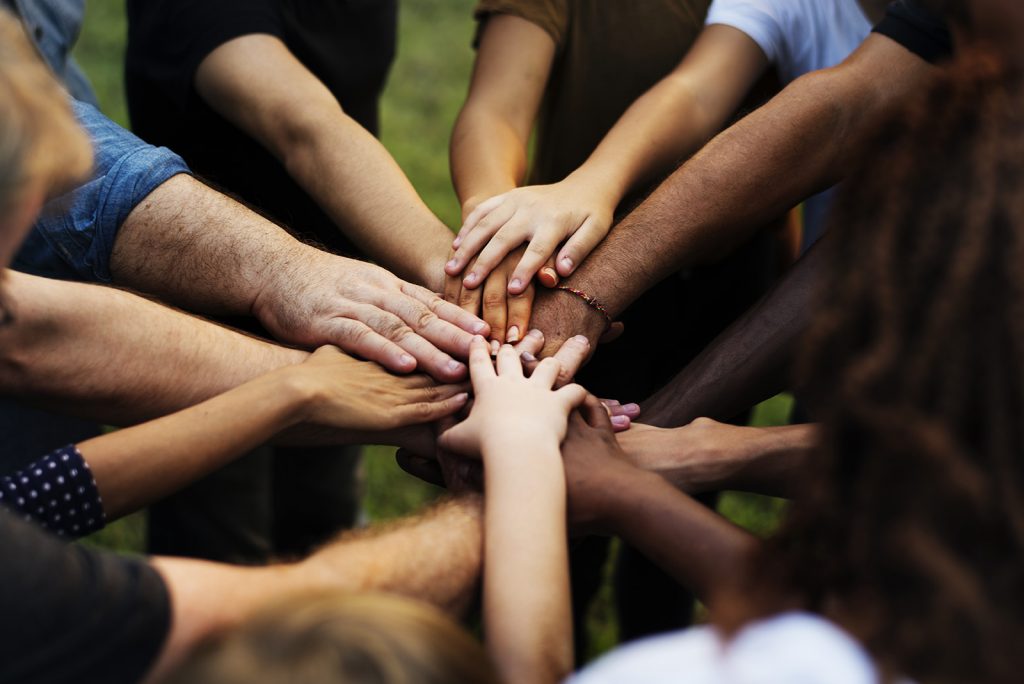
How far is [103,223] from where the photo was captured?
174 centimetres

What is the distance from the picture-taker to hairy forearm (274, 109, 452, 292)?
1955 mm

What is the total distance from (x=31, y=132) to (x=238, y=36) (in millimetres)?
1002

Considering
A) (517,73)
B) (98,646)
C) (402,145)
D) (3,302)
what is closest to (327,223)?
(517,73)

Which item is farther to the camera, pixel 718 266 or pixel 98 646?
pixel 718 266

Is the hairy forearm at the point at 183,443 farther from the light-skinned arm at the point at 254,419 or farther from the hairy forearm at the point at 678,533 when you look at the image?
the hairy forearm at the point at 678,533

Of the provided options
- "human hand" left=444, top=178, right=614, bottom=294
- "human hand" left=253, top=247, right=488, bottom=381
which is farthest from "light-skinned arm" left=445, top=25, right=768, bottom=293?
"human hand" left=253, top=247, right=488, bottom=381

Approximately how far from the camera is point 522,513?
1.34m

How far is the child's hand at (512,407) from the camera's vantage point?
57.9 inches

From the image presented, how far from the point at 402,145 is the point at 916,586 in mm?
4066

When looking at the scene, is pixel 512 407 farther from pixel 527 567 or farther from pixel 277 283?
pixel 277 283

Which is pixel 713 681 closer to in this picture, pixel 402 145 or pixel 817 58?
pixel 817 58

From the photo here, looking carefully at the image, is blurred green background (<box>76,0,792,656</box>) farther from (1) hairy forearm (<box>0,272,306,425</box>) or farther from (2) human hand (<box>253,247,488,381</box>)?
(1) hairy forearm (<box>0,272,306,425</box>)

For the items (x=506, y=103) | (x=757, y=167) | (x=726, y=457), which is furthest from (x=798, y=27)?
(x=726, y=457)

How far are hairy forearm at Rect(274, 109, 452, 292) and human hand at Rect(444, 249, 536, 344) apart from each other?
84mm
